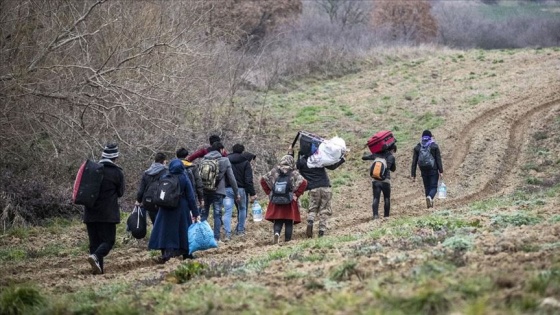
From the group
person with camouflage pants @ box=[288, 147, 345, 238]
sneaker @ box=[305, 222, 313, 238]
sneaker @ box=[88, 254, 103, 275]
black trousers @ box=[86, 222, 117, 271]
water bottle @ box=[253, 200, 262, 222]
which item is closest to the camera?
sneaker @ box=[88, 254, 103, 275]

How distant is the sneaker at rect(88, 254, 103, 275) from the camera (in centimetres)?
1316

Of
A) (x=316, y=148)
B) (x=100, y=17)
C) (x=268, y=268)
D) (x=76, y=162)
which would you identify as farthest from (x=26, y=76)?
(x=268, y=268)

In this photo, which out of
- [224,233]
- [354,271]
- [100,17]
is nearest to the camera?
[354,271]

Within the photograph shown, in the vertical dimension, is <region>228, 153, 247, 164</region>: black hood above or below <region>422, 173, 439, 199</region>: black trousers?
above

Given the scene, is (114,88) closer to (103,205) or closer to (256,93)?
→ (103,205)

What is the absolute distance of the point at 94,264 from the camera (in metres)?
13.2

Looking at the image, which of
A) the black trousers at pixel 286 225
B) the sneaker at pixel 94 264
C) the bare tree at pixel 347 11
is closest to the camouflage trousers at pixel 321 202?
the black trousers at pixel 286 225

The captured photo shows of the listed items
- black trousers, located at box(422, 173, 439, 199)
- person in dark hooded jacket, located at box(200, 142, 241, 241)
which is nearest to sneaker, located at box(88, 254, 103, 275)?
person in dark hooded jacket, located at box(200, 142, 241, 241)

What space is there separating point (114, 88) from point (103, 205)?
320 inches

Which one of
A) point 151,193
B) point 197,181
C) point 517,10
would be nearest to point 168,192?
point 151,193

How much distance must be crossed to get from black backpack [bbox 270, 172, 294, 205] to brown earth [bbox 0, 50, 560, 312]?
809 mm

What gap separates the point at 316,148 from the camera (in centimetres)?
1642

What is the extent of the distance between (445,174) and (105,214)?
14424mm

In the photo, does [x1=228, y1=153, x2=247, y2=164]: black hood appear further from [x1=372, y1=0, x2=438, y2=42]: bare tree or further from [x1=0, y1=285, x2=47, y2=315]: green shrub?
[x1=372, y1=0, x2=438, y2=42]: bare tree
